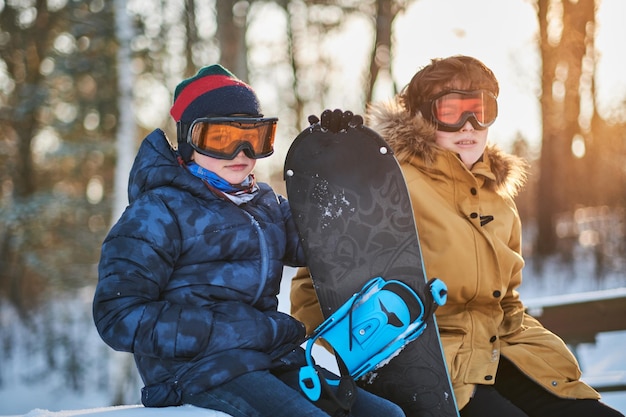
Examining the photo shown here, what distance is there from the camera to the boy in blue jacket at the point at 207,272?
1826 millimetres

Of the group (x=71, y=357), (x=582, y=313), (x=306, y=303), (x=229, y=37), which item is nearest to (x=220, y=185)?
(x=306, y=303)

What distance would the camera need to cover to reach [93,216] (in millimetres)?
9602

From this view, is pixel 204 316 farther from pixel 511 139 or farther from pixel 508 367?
pixel 511 139

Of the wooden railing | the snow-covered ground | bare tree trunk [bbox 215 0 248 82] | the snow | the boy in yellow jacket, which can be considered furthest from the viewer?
the snow-covered ground

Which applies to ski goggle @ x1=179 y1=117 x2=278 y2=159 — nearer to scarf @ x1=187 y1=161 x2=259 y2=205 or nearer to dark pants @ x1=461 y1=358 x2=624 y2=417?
scarf @ x1=187 y1=161 x2=259 y2=205

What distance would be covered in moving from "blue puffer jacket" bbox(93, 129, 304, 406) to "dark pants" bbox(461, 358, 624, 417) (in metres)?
0.73

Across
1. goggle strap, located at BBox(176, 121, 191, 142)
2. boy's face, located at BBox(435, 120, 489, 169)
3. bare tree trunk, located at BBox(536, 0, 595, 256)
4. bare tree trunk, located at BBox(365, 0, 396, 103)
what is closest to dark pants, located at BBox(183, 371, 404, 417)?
goggle strap, located at BBox(176, 121, 191, 142)

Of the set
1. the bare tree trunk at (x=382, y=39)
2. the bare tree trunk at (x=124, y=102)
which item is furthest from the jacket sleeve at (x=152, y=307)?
the bare tree trunk at (x=382, y=39)

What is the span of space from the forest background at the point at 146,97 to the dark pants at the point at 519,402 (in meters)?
6.04

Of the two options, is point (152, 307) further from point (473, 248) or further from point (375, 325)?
point (473, 248)

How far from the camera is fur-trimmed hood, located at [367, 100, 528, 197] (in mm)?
2441

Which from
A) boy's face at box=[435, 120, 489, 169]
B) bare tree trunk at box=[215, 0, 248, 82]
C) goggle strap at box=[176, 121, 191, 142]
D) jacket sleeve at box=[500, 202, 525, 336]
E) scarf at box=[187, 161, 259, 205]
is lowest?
jacket sleeve at box=[500, 202, 525, 336]

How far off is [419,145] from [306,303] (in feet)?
2.70

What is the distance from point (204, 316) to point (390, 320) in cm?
64
